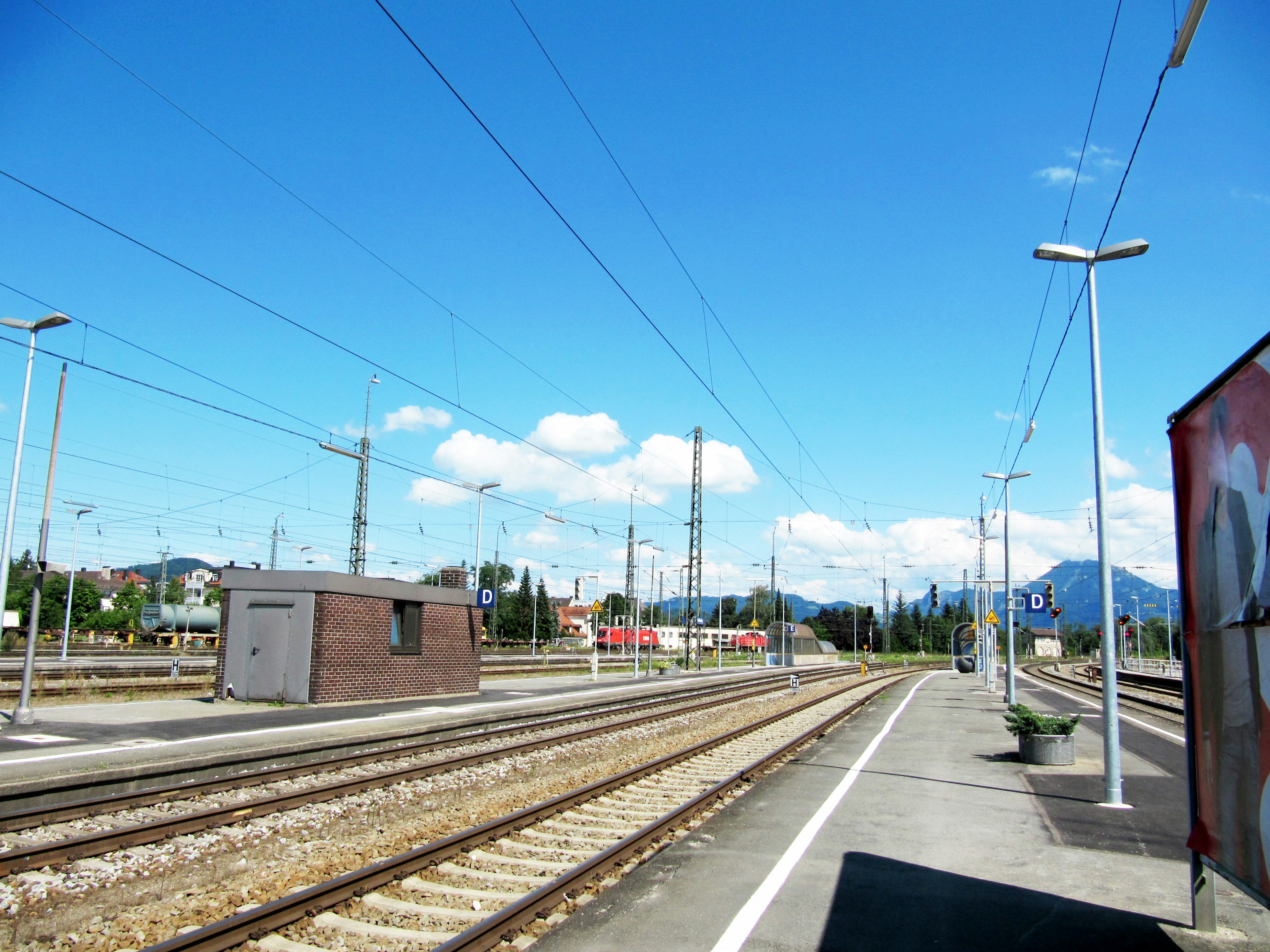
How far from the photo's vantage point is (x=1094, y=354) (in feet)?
38.8

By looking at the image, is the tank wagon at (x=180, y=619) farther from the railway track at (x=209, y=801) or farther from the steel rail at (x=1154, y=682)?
the steel rail at (x=1154, y=682)

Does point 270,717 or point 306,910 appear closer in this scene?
point 306,910

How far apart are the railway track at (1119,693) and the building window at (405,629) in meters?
16.8

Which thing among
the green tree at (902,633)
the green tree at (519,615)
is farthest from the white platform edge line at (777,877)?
the green tree at (902,633)

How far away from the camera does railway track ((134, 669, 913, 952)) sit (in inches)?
230

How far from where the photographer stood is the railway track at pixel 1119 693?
28234mm

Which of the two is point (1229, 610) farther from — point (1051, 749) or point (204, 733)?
point (204, 733)

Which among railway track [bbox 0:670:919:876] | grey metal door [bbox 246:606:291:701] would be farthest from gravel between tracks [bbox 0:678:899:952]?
grey metal door [bbox 246:606:291:701]

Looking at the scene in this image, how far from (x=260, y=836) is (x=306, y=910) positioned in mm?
2990

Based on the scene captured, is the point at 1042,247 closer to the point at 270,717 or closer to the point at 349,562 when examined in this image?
the point at 270,717

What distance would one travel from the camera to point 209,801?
33.8ft

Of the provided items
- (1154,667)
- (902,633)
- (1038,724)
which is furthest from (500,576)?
(1038,724)

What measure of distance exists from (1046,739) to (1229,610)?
1031 centimetres

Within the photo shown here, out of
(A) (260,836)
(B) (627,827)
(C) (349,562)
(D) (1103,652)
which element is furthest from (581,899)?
(C) (349,562)
